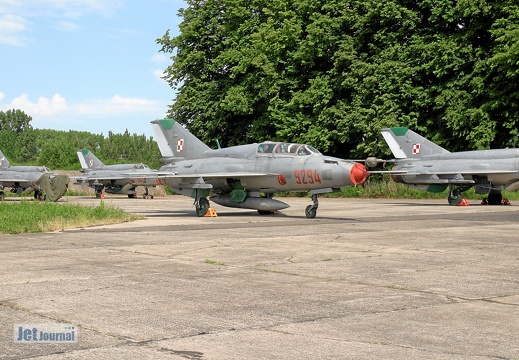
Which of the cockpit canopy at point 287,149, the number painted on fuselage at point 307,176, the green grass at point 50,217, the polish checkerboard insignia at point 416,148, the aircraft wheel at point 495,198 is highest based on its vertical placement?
the polish checkerboard insignia at point 416,148

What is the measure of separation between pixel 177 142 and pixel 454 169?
12104mm

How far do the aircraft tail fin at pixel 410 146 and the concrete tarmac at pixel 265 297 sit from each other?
19591 mm

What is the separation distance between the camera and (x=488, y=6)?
127 ft

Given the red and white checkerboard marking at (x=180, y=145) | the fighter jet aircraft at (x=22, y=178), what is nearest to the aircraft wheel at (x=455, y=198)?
the red and white checkerboard marking at (x=180, y=145)

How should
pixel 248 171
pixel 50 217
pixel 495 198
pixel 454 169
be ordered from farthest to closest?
1. pixel 495 198
2. pixel 454 169
3. pixel 248 171
4. pixel 50 217

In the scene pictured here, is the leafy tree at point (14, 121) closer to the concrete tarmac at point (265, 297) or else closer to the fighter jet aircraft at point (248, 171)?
the fighter jet aircraft at point (248, 171)

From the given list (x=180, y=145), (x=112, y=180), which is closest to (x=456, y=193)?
(x=180, y=145)

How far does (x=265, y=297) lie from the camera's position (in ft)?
24.2

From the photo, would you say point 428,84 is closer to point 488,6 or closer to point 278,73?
point 488,6

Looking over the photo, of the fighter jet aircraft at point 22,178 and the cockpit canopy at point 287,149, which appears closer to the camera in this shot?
the cockpit canopy at point 287,149

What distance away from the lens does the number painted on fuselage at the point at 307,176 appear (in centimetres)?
2094

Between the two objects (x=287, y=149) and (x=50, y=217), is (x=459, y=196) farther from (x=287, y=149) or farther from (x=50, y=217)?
(x=50, y=217)

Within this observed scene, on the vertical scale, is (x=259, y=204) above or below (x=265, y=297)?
above

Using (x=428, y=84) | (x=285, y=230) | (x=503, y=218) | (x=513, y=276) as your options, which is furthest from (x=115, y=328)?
(x=428, y=84)
